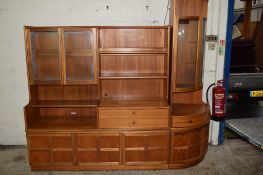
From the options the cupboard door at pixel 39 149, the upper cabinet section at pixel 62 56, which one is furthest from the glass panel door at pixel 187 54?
the cupboard door at pixel 39 149

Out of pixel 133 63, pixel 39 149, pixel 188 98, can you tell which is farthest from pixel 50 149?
pixel 188 98

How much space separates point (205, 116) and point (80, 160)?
165 centimetres

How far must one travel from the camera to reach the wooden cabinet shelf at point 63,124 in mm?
2801

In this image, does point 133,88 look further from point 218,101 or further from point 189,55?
point 218,101

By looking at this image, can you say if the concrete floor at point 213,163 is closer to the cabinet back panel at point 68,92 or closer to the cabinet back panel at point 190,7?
the cabinet back panel at point 68,92

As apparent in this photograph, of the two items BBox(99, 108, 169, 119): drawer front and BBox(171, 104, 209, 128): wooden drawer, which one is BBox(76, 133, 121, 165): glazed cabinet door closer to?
BBox(99, 108, 169, 119): drawer front

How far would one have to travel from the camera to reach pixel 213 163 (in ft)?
9.99

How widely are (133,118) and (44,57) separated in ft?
4.37

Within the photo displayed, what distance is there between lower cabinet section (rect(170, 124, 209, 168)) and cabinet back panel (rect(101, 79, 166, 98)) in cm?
61

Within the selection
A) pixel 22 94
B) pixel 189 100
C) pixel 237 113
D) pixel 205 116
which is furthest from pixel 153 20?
pixel 237 113

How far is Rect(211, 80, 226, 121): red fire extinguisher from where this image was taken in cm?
318

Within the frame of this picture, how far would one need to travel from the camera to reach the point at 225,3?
10.4ft

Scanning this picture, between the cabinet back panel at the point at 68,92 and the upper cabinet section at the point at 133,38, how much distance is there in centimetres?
60

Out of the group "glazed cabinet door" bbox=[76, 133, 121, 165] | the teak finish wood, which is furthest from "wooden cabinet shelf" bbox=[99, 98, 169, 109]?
"glazed cabinet door" bbox=[76, 133, 121, 165]
